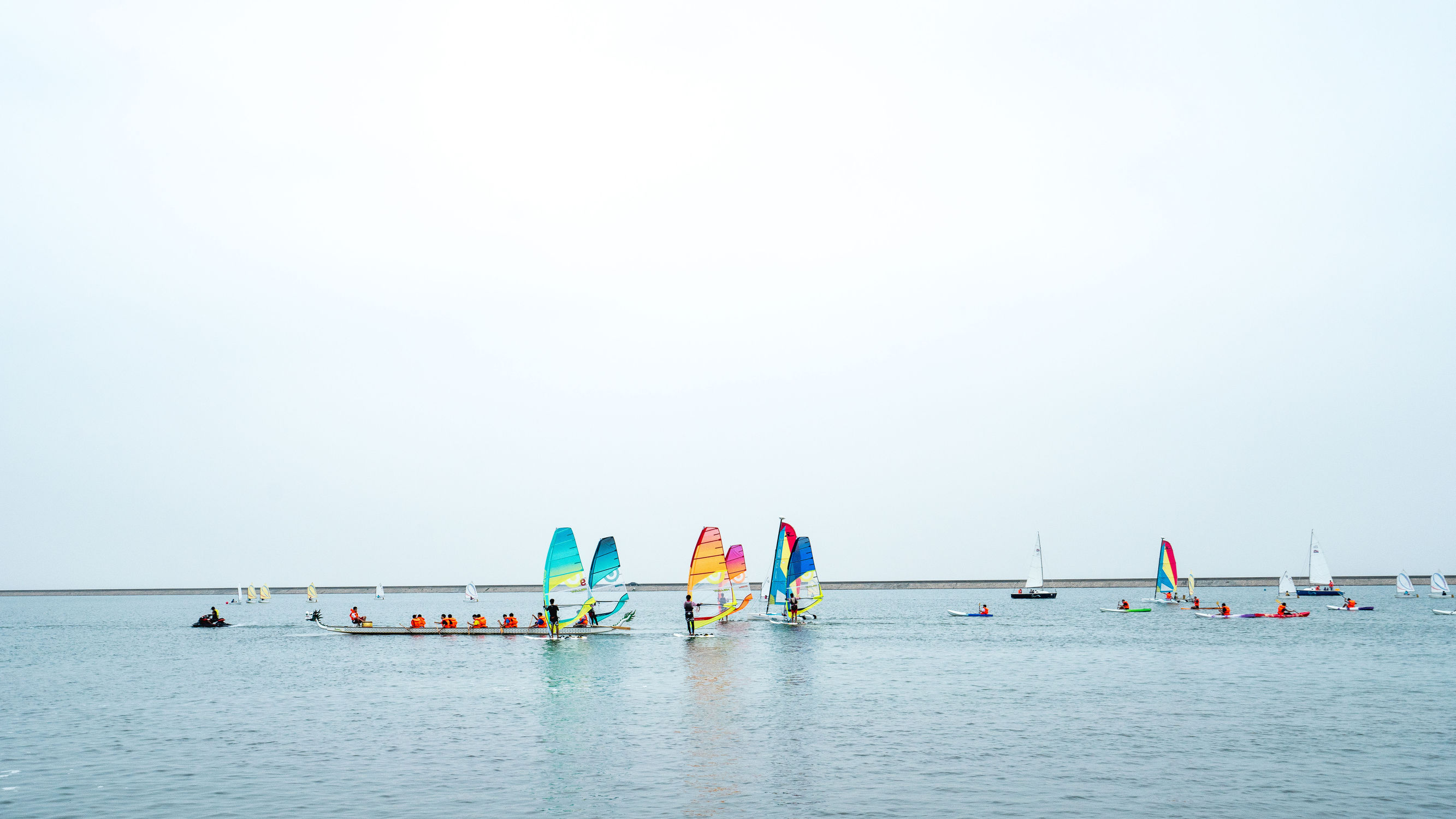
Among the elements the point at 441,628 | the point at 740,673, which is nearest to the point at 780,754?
the point at 740,673

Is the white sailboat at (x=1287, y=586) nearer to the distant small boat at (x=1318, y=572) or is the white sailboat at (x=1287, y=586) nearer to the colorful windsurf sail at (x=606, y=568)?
the distant small boat at (x=1318, y=572)

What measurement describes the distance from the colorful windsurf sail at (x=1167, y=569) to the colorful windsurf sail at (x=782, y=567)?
45.9m

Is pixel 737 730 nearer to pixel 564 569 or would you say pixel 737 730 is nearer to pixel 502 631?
pixel 564 569

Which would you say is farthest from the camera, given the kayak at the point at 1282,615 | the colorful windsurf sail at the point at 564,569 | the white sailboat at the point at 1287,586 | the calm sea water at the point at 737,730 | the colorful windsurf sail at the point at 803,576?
the white sailboat at the point at 1287,586

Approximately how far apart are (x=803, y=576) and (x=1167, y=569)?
168ft

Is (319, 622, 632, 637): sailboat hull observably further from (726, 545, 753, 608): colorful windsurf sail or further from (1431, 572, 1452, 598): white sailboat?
(1431, 572, 1452, 598): white sailboat

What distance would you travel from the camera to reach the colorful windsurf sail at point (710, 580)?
2697 inches

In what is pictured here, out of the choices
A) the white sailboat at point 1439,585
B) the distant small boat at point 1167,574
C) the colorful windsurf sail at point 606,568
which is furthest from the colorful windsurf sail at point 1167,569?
the colorful windsurf sail at point 606,568

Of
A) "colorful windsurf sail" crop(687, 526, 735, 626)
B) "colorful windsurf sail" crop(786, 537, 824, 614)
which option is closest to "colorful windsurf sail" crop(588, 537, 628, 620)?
"colorful windsurf sail" crop(687, 526, 735, 626)

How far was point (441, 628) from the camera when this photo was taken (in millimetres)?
69875

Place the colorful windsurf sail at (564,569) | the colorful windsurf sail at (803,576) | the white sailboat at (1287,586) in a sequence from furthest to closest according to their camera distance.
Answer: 1. the white sailboat at (1287,586)
2. the colorful windsurf sail at (803,576)
3. the colorful windsurf sail at (564,569)

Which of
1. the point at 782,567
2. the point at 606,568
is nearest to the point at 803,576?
the point at 782,567

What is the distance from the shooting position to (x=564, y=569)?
61531 mm

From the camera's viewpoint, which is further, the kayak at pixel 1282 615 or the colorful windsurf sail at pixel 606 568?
the kayak at pixel 1282 615
